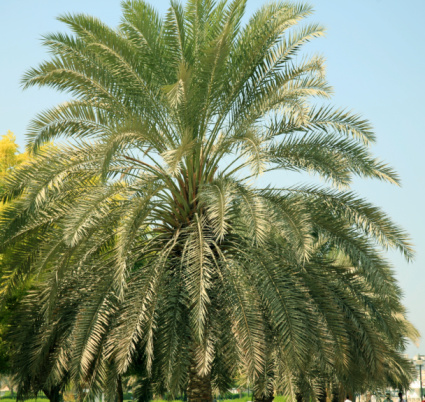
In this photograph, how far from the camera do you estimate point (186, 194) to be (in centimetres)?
1352

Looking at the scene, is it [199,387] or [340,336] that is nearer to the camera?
[340,336]

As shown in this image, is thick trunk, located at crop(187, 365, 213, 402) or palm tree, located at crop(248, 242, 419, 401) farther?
thick trunk, located at crop(187, 365, 213, 402)

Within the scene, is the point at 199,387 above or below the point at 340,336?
below

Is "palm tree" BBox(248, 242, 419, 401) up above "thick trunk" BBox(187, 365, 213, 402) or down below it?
above

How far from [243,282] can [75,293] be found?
3.82 metres

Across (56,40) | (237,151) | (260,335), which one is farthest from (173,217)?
(56,40)

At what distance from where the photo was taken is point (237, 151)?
13031 mm

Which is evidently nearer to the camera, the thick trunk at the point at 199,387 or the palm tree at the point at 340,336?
the palm tree at the point at 340,336

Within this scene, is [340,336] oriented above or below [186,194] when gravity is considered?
below

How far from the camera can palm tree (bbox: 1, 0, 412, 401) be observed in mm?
11602

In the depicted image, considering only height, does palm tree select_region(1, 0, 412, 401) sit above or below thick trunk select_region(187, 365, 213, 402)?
above

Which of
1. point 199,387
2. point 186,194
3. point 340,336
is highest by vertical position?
point 186,194

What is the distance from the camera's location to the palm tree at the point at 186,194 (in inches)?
457

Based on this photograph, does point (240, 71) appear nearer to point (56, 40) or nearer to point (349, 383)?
point (56, 40)
